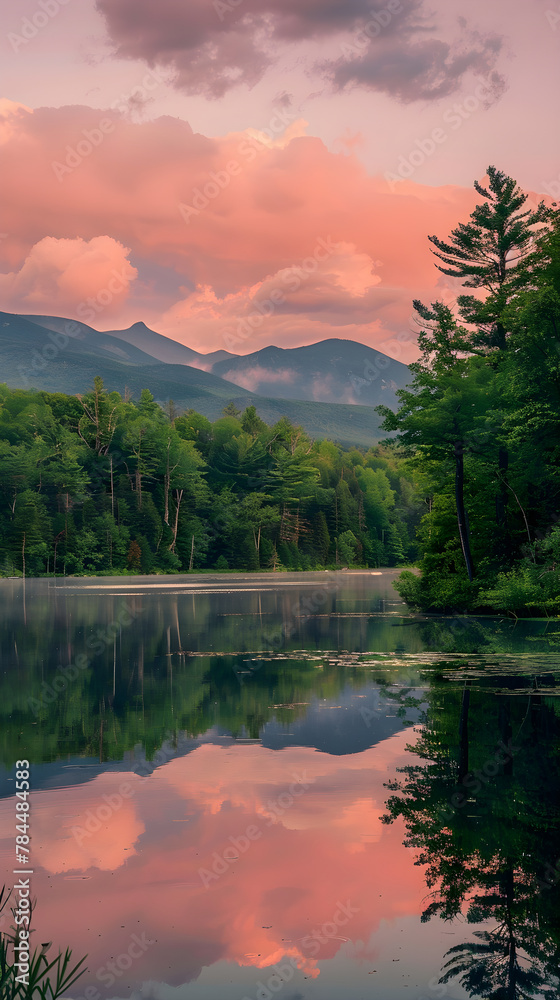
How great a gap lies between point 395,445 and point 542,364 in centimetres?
1821

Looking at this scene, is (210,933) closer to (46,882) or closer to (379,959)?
(379,959)

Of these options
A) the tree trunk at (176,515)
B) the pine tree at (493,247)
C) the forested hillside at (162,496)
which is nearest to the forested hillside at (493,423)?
the pine tree at (493,247)

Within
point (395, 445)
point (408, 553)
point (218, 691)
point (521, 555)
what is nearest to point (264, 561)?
point (408, 553)

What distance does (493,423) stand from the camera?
145ft

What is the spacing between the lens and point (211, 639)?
33562mm

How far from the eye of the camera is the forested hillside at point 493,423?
36938 millimetres

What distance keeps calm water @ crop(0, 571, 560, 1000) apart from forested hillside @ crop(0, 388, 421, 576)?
10228 centimetres

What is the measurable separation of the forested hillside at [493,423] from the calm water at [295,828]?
16933 mm

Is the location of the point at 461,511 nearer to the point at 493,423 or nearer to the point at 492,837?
the point at 493,423

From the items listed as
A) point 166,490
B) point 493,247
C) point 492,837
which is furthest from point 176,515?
point 492,837

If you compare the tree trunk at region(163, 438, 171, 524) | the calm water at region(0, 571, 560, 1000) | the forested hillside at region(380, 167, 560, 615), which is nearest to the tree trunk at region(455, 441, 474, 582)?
the forested hillside at region(380, 167, 560, 615)

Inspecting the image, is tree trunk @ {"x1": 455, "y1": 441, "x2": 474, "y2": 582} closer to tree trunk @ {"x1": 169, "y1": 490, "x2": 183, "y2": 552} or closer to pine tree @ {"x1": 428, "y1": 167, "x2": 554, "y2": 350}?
pine tree @ {"x1": 428, "y1": 167, "x2": 554, "y2": 350}

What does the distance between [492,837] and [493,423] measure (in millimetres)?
36001

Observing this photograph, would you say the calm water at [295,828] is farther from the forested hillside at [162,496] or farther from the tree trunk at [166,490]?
the tree trunk at [166,490]
